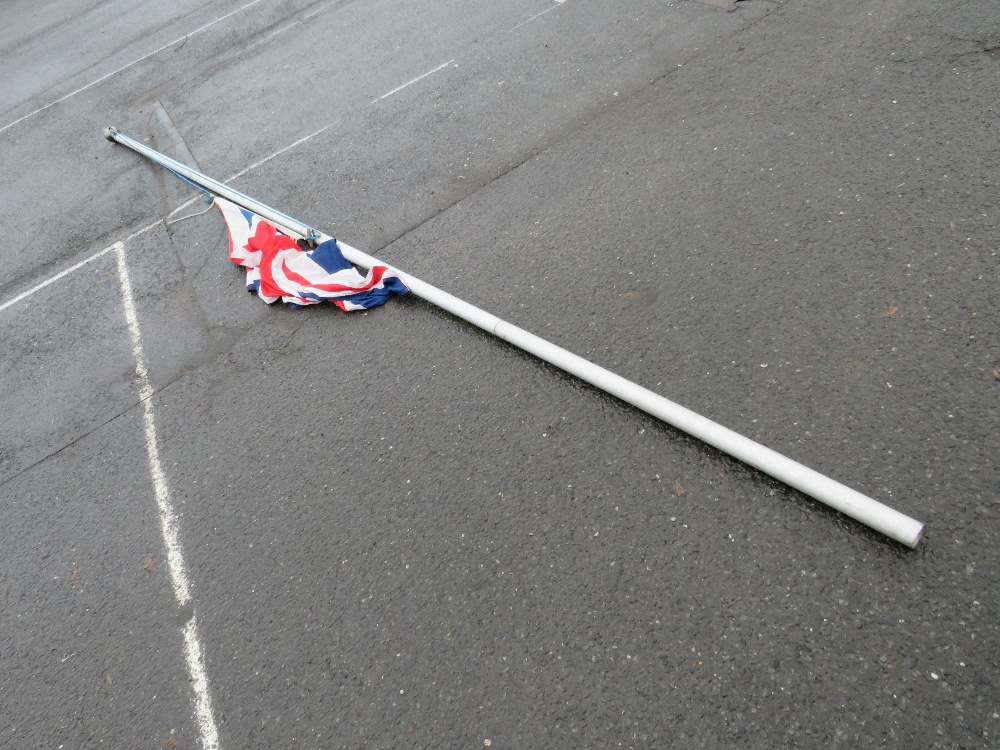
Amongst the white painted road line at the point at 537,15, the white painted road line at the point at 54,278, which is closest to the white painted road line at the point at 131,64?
the white painted road line at the point at 54,278

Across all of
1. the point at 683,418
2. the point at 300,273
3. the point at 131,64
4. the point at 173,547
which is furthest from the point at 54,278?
the point at 683,418

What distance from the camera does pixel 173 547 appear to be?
3.82 m

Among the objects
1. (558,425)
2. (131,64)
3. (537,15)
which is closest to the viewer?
(558,425)

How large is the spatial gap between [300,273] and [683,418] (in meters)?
2.98


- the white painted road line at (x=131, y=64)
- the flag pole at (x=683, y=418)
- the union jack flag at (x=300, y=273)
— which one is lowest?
the flag pole at (x=683, y=418)

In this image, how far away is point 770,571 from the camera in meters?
2.92

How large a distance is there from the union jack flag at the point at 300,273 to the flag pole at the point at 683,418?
12 centimetres

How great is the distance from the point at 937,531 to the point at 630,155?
3.33m

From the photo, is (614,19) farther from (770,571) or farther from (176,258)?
(770,571)

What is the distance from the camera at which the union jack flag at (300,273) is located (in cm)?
475

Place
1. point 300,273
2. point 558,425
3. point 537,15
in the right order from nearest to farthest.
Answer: point 558,425
point 300,273
point 537,15

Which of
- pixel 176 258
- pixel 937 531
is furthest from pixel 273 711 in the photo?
pixel 176 258

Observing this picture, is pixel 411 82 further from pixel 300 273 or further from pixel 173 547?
pixel 173 547

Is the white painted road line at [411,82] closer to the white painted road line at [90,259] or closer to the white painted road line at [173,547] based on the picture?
the white painted road line at [90,259]
